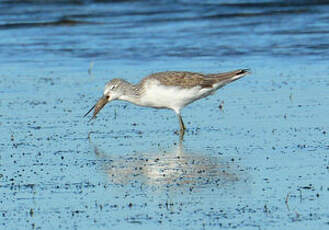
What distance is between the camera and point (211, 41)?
66.8ft

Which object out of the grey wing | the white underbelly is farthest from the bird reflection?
the grey wing

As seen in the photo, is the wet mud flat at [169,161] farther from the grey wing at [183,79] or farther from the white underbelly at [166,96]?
the grey wing at [183,79]

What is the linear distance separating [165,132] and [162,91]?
1.89 ft

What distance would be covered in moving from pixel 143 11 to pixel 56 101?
12.4 metres

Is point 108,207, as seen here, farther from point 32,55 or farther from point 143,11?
point 143,11

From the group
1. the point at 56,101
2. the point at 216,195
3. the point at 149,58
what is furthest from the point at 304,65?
the point at 216,195

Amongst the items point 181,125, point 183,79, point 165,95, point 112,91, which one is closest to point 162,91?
point 165,95

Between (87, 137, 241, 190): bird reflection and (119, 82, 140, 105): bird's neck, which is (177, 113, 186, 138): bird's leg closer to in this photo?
(119, 82, 140, 105): bird's neck

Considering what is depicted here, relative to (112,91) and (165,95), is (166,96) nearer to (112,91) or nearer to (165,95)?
(165,95)

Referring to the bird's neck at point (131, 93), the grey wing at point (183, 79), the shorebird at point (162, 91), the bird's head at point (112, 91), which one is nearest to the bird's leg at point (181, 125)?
the shorebird at point (162, 91)

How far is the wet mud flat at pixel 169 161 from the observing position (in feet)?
26.3

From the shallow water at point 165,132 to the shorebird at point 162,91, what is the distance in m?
0.32

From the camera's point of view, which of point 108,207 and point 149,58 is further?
point 149,58

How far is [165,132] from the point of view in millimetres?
12164
